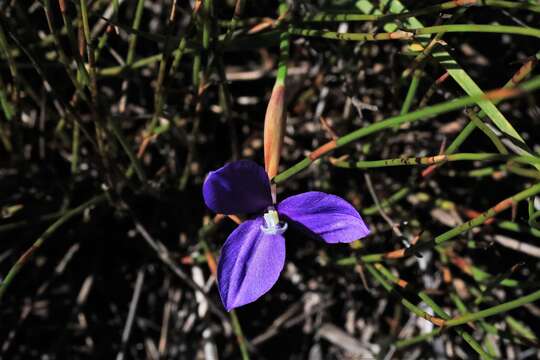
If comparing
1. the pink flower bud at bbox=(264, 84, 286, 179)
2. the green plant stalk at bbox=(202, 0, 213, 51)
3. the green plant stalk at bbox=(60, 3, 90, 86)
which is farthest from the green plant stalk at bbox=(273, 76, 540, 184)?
the green plant stalk at bbox=(60, 3, 90, 86)

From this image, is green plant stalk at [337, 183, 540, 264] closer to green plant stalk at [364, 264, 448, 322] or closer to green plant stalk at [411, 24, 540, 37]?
green plant stalk at [364, 264, 448, 322]

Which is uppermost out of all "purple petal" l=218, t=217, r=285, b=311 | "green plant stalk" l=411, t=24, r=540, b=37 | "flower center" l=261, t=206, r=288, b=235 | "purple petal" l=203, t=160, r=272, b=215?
"green plant stalk" l=411, t=24, r=540, b=37

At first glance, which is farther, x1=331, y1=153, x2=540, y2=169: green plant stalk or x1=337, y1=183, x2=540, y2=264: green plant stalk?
x1=337, y1=183, x2=540, y2=264: green plant stalk

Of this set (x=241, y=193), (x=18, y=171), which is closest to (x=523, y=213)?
(x=241, y=193)

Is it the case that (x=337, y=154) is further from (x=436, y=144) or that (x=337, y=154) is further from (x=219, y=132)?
(x=219, y=132)

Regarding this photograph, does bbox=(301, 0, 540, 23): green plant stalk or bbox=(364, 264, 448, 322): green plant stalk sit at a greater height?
bbox=(301, 0, 540, 23): green plant stalk

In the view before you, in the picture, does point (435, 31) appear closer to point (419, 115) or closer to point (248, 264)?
point (419, 115)

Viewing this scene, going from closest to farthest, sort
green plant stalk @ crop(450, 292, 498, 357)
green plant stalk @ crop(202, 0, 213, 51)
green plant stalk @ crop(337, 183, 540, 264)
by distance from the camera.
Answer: green plant stalk @ crop(337, 183, 540, 264)
green plant stalk @ crop(202, 0, 213, 51)
green plant stalk @ crop(450, 292, 498, 357)

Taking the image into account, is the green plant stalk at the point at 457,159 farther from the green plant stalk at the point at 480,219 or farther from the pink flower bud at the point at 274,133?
the pink flower bud at the point at 274,133
